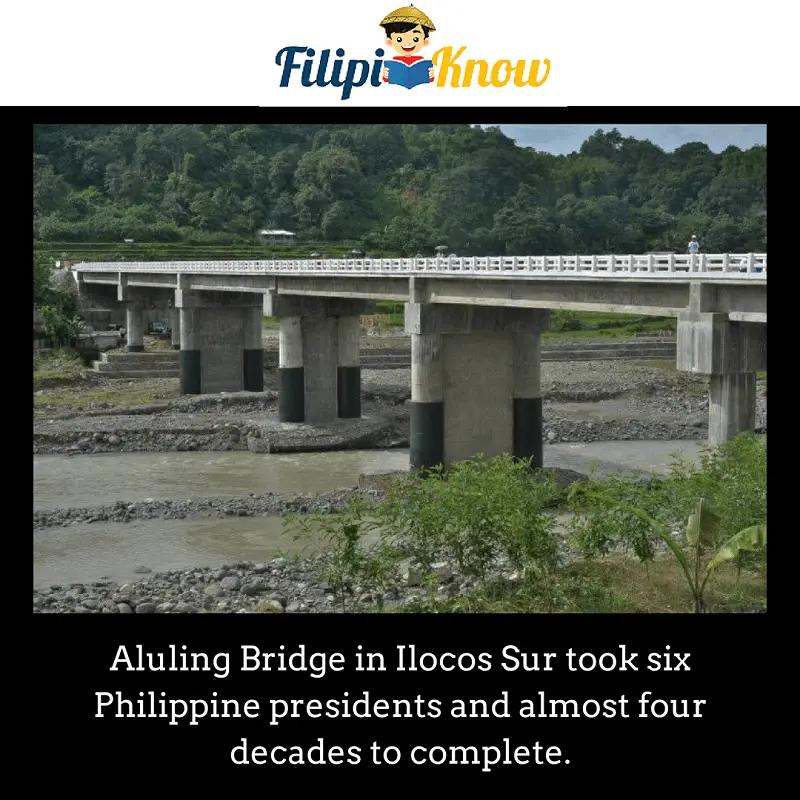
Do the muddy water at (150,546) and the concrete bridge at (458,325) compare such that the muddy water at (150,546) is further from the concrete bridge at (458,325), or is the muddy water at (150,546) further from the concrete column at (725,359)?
the concrete column at (725,359)

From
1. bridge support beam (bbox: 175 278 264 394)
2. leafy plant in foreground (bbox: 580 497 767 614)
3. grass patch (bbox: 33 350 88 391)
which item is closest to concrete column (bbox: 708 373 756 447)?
leafy plant in foreground (bbox: 580 497 767 614)

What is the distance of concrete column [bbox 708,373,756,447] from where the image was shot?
89.0ft

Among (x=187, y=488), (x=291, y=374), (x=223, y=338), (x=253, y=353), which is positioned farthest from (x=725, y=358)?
(x=223, y=338)

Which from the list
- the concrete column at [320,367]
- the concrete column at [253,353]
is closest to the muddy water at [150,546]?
the concrete column at [320,367]

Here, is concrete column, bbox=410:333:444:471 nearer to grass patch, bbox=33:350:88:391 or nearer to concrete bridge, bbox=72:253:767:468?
concrete bridge, bbox=72:253:767:468

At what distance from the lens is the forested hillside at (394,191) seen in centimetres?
10806

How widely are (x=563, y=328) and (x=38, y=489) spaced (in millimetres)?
56183

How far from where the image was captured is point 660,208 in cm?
11600

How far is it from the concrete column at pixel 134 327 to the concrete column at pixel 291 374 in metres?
24.4

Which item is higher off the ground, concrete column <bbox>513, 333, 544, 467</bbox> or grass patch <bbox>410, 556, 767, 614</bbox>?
concrete column <bbox>513, 333, 544, 467</bbox>
